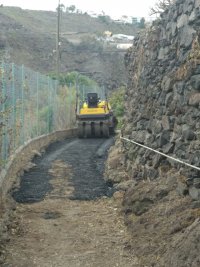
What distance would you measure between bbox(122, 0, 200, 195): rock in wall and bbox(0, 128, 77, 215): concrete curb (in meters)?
2.60

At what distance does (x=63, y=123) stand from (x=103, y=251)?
17.4 m

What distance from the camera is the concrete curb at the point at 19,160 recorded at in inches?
408

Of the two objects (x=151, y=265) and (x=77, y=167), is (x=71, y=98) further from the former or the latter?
(x=151, y=265)

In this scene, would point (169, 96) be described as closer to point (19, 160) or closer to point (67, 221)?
point (67, 221)

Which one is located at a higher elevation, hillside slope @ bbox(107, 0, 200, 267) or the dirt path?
hillside slope @ bbox(107, 0, 200, 267)

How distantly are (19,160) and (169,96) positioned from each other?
585 centimetres

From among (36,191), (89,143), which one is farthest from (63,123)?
(36,191)

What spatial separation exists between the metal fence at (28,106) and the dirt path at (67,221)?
3.28ft

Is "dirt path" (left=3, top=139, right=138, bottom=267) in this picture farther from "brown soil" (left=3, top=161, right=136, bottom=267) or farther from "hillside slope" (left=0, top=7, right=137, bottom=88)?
"hillside slope" (left=0, top=7, right=137, bottom=88)

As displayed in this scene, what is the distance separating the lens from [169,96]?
918cm

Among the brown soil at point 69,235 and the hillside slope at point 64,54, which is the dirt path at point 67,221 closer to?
the brown soil at point 69,235

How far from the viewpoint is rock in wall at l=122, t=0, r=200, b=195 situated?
311 inches

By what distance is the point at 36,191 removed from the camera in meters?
11.4

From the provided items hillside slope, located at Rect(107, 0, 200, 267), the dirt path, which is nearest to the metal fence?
the dirt path
